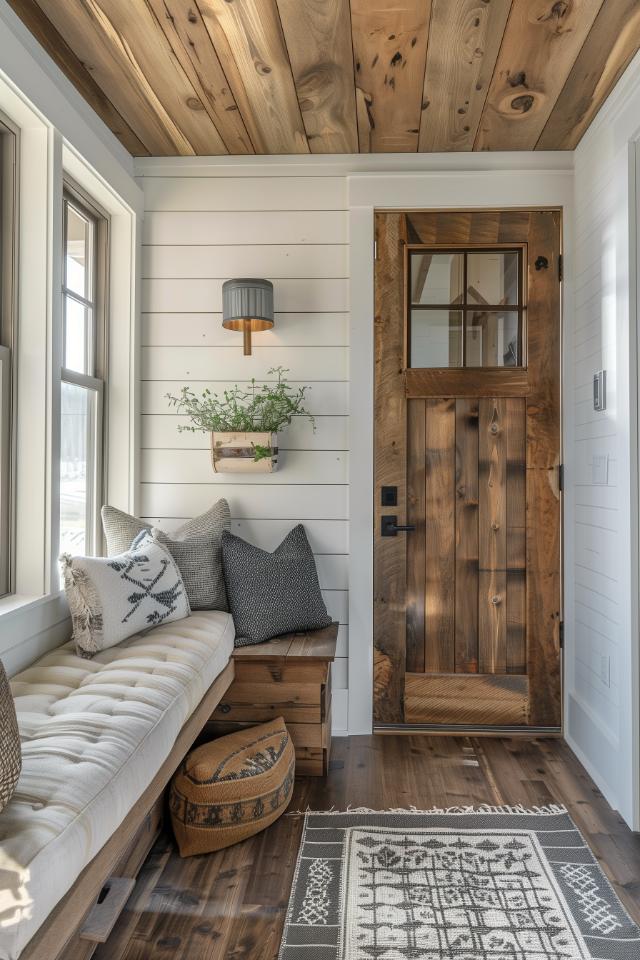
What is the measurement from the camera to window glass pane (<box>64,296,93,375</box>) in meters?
2.71

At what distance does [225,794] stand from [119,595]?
27.9 inches

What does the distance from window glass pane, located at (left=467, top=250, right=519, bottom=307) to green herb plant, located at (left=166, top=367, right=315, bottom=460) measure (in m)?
0.86

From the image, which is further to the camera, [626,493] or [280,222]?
[280,222]

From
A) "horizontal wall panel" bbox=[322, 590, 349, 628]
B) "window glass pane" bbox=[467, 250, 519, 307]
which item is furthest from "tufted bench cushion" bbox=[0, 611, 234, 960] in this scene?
"window glass pane" bbox=[467, 250, 519, 307]

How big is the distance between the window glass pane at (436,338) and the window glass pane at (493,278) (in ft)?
0.44

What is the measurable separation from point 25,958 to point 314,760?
1.67m

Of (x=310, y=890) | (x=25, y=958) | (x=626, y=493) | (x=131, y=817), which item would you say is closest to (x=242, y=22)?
(x=626, y=493)

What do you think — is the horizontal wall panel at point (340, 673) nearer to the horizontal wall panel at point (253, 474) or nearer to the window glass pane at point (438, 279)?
the horizontal wall panel at point (253, 474)

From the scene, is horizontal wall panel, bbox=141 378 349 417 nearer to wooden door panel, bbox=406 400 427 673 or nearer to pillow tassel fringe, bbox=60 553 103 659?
wooden door panel, bbox=406 400 427 673

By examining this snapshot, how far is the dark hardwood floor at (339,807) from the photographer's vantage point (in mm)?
1748

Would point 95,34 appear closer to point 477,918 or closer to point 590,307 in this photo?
point 590,307

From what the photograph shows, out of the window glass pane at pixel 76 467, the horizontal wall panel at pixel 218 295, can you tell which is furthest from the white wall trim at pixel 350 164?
the window glass pane at pixel 76 467

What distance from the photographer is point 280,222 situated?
3.14m

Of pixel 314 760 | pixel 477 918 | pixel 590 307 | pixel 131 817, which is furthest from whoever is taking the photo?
pixel 590 307
